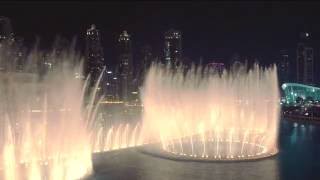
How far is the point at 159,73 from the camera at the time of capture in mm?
36094

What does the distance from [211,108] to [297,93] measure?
62.9 metres

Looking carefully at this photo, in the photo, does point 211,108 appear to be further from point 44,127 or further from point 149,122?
point 44,127

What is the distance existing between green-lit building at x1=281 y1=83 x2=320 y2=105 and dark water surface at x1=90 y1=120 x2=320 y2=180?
7092 cm

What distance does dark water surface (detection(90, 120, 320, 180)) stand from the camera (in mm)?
18741

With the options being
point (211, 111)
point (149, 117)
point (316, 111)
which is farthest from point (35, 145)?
point (316, 111)

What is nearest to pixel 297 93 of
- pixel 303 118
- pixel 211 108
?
pixel 303 118

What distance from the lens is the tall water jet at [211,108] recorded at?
99.3 ft

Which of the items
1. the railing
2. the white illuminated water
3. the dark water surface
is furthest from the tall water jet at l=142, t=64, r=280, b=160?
the railing

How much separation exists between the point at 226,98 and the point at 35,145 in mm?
18306

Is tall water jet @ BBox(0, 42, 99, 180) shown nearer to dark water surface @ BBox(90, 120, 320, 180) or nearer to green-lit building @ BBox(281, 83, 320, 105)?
dark water surface @ BBox(90, 120, 320, 180)

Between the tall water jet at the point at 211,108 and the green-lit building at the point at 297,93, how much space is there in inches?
2261

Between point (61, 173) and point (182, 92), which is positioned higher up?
point (182, 92)

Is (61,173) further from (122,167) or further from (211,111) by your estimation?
(211,111)

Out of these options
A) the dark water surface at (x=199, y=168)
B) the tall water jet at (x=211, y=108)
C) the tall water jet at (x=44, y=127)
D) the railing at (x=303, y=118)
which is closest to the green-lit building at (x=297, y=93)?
the railing at (x=303, y=118)
